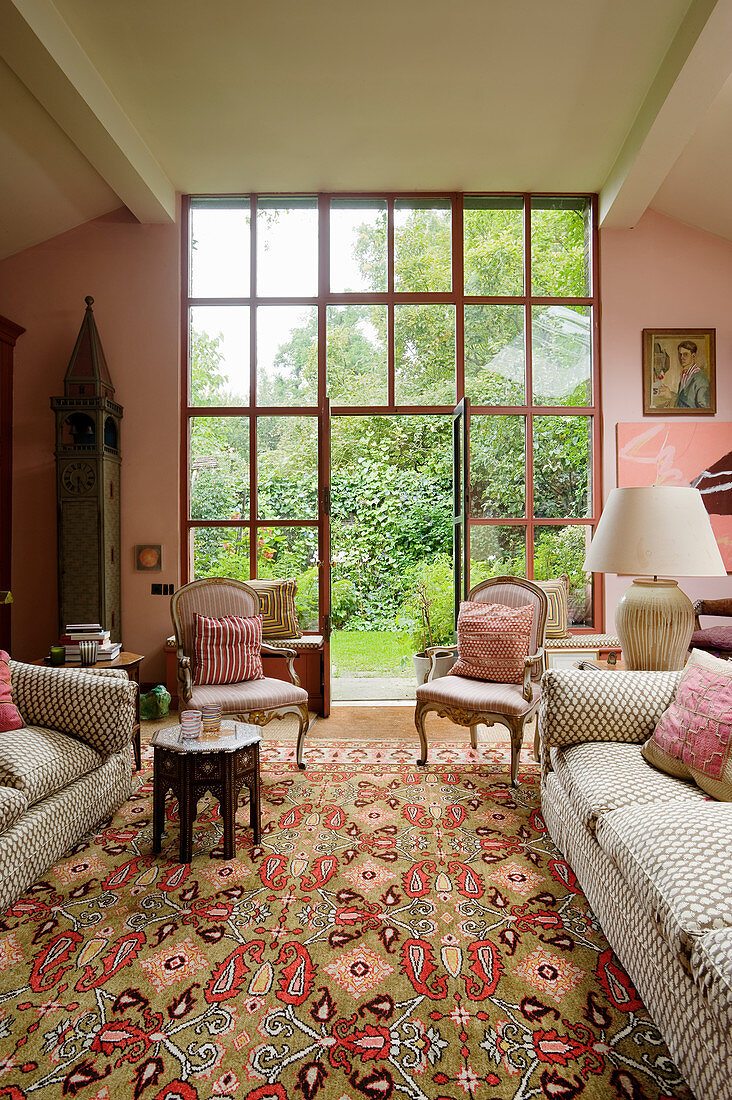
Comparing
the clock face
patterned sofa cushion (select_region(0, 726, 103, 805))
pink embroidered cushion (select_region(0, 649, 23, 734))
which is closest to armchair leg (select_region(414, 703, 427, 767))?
patterned sofa cushion (select_region(0, 726, 103, 805))

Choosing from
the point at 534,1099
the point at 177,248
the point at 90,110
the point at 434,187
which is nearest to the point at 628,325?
the point at 434,187

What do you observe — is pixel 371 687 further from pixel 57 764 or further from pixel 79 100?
pixel 79 100

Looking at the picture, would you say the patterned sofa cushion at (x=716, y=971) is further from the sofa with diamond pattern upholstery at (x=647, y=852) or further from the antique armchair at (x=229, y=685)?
the antique armchair at (x=229, y=685)

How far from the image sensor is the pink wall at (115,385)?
17.1ft

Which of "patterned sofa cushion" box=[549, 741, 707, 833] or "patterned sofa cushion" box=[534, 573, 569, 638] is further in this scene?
"patterned sofa cushion" box=[534, 573, 569, 638]

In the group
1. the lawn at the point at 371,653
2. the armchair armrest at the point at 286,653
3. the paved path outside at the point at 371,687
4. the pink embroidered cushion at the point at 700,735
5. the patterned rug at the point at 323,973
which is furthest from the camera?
the lawn at the point at 371,653

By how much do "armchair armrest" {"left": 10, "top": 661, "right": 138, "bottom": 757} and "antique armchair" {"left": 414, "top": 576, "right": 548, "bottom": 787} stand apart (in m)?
1.61

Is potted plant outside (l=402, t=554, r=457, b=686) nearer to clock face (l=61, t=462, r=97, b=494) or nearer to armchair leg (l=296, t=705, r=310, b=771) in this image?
armchair leg (l=296, t=705, r=310, b=771)

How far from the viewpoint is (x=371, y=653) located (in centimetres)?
811

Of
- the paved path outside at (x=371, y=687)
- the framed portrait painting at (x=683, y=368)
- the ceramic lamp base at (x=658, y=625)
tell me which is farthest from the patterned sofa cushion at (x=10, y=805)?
the framed portrait painting at (x=683, y=368)

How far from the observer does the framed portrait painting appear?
17.5ft

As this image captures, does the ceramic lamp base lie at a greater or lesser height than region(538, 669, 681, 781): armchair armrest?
greater

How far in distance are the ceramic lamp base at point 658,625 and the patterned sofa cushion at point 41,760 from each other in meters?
2.48

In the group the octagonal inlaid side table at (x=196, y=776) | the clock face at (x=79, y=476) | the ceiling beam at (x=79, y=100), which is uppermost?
the ceiling beam at (x=79, y=100)
